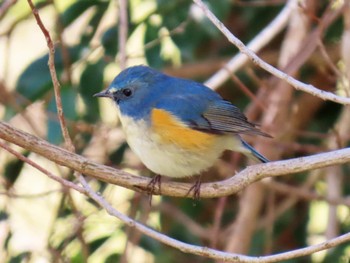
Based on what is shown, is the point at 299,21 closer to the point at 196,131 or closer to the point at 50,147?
the point at 196,131

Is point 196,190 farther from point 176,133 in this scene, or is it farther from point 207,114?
point 207,114

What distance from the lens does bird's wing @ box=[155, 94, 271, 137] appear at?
4.04m

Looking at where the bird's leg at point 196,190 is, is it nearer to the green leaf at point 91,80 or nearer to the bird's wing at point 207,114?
the bird's wing at point 207,114

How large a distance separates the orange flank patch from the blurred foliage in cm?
64

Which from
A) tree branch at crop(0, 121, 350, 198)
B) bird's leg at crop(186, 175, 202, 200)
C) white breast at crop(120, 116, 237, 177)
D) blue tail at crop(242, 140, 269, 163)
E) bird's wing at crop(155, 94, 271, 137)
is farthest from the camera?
blue tail at crop(242, 140, 269, 163)

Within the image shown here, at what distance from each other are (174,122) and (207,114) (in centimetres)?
28

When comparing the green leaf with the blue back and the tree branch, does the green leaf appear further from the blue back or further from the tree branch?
the tree branch

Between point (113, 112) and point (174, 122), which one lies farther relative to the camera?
point (113, 112)

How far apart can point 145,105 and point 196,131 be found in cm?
31

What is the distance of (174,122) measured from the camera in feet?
12.9

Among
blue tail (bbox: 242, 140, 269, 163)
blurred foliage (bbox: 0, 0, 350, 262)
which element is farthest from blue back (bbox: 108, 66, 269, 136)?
blurred foliage (bbox: 0, 0, 350, 262)

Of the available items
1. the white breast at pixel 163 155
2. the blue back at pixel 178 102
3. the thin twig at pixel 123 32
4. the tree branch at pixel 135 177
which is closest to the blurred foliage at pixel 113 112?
the thin twig at pixel 123 32

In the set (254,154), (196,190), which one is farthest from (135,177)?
(254,154)

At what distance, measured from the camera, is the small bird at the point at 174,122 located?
388cm
